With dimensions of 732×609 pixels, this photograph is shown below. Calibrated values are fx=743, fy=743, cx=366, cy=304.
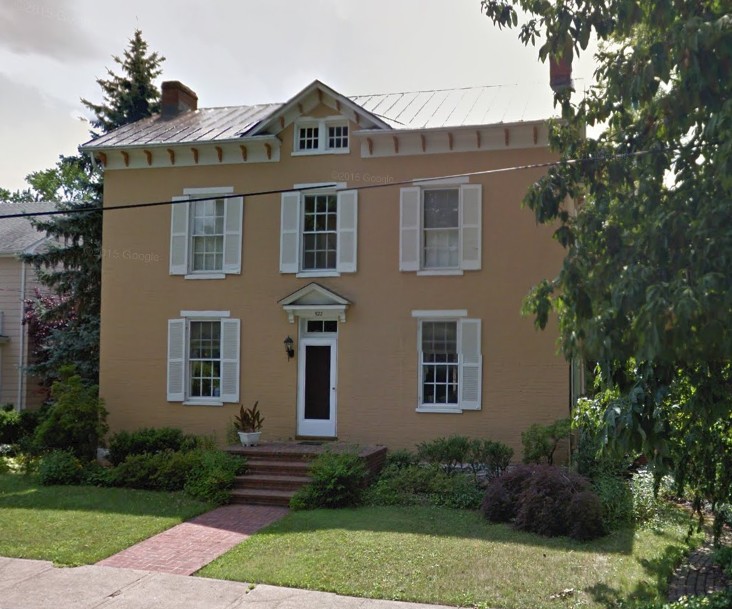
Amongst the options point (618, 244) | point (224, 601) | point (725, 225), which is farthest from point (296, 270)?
point (725, 225)

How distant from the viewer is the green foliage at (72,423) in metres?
14.6

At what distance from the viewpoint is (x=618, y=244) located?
619cm

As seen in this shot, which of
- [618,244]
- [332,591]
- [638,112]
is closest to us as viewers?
[618,244]

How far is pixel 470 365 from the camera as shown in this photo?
47.6 feet

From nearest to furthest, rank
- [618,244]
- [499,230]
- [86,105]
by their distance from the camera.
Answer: [618,244], [499,230], [86,105]

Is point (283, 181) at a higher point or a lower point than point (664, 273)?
higher

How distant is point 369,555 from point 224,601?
75.5 inches

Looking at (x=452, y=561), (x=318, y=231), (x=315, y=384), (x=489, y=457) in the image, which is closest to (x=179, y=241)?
(x=318, y=231)

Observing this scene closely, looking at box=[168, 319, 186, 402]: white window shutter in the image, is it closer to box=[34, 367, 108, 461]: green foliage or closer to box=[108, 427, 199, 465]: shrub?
box=[108, 427, 199, 465]: shrub

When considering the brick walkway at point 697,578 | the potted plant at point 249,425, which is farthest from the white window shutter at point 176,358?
the brick walkway at point 697,578

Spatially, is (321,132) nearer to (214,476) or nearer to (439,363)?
(439,363)

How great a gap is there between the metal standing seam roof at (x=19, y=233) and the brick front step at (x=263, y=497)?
14.1 m

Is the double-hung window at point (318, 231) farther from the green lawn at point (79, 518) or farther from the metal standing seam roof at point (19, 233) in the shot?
the metal standing seam roof at point (19, 233)

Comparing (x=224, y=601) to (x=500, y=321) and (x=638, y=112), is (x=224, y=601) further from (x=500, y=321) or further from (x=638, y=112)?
(x=500, y=321)
